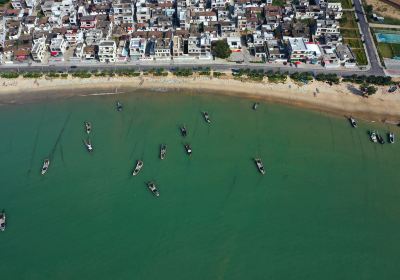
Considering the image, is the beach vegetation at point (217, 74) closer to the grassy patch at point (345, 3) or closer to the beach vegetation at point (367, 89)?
the beach vegetation at point (367, 89)

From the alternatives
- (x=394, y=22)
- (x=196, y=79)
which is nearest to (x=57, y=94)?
(x=196, y=79)

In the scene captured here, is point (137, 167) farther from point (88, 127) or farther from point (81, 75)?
point (81, 75)

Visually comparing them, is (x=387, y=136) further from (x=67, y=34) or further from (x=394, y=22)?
(x=67, y=34)

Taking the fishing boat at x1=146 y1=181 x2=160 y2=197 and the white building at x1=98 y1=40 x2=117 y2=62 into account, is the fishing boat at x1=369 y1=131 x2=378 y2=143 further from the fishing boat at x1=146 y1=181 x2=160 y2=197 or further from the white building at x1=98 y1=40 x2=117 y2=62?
the white building at x1=98 y1=40 x2=117 y2=62

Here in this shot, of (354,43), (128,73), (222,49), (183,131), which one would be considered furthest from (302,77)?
(128,73)

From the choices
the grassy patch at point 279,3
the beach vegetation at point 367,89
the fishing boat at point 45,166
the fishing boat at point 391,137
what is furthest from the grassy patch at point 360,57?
the fishing boat at point 45,166

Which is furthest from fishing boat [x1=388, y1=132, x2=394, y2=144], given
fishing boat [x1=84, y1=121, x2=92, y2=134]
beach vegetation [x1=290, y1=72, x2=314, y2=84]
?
fishing boat [x1=84, y1=121, x2=92, y2=134]

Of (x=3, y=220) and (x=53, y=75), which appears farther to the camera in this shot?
(x=53, y=75)
